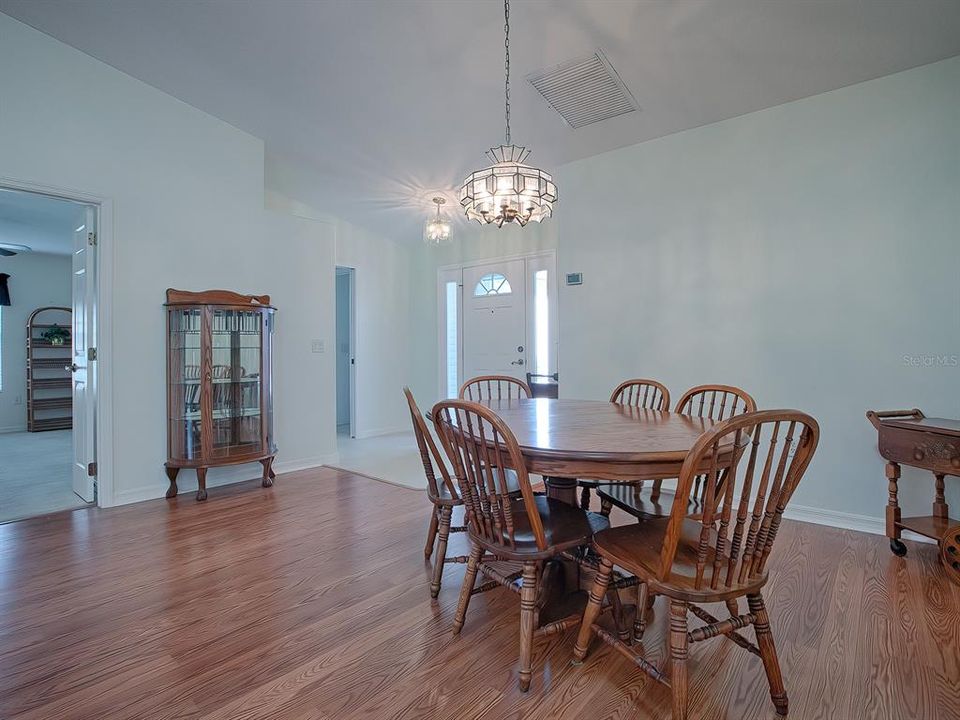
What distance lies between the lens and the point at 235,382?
3.74 metres

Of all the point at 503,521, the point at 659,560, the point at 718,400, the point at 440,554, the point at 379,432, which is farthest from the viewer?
the point at 379,432

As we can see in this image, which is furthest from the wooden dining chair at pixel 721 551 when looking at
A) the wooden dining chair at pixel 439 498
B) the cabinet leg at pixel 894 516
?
the cabinet leg at pixel 894 516

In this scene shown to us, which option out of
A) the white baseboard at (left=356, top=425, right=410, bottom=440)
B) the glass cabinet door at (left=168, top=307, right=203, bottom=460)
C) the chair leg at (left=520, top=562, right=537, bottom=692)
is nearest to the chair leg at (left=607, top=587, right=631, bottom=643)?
the chair leg at (left=520, top=562, right=537, bottom=692)

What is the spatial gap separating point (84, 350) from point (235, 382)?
3.26ft

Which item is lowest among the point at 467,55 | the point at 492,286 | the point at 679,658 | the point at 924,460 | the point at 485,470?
the point at 679,658

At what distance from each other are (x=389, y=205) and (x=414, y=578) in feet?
13.1

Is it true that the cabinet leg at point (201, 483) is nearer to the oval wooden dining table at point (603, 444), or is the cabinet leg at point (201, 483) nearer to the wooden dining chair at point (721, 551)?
the oval wooden dining table at point (603, 444)

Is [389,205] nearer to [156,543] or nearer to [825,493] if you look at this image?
[156,543]

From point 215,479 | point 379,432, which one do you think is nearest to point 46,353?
point 379,432

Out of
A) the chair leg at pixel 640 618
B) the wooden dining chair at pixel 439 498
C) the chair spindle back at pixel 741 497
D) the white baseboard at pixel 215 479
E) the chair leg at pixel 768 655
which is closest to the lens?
the chair spindle back at pixel 741 497

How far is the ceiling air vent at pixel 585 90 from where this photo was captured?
9.14 ft

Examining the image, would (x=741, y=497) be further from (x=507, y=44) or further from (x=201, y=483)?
(x=201, y=483)

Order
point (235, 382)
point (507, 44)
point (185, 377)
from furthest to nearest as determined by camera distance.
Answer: point (235, 382), point (185, 377), point (507, 44)

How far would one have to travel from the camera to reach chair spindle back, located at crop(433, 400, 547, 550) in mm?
1461
